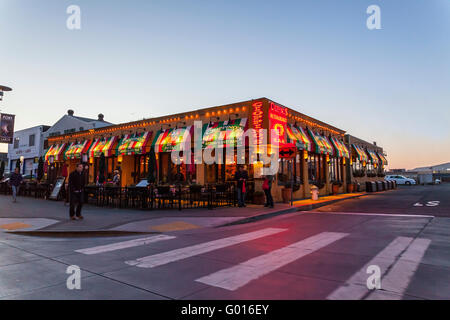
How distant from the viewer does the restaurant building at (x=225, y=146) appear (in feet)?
52.1

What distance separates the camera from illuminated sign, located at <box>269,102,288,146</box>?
15438 millimetres

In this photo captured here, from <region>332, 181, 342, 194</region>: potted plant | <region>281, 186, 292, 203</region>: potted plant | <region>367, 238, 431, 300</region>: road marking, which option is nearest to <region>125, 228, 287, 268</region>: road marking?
<region>367, 238, 431, 300</region>: road marking

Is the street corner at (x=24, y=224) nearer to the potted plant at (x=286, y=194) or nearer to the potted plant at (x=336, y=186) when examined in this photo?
the potted plant at (x=286, y=194)

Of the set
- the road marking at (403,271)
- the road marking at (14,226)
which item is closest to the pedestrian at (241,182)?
the road marking at (403,271)

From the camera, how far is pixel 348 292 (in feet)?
11.0

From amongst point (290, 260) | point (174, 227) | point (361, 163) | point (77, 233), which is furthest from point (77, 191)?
point (361, 163)

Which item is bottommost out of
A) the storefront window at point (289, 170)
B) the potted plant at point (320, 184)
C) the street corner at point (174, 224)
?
the street corner at point (174, 224)

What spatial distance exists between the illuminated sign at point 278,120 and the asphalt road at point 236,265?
8.72 m

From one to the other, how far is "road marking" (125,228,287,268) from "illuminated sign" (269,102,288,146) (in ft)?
28.9

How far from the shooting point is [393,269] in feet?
13.8

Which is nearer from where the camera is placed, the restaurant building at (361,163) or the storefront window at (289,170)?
the storefront window at (289,170)
